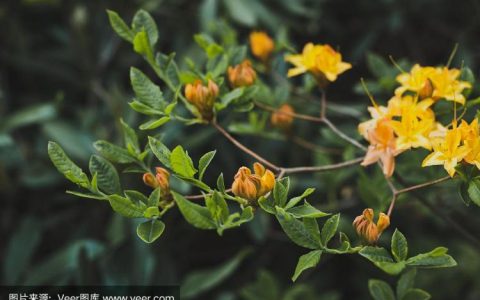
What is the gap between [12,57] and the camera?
186 cm

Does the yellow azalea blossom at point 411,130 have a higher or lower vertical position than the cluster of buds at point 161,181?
higher

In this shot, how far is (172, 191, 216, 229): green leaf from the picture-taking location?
915 mm

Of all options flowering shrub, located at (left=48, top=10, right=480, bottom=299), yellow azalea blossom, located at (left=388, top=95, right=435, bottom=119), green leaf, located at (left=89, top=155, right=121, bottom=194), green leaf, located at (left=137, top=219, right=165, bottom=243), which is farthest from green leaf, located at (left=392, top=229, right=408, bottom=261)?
green leaf, located at (left=89, top=155, right=121, bottom=194)

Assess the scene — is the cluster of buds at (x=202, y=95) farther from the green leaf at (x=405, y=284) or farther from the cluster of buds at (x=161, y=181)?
the green leaf at (x=405, y=284)

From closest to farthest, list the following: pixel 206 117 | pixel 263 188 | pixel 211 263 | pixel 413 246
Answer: pixel 263 188 < pixel 206 117 < pixel 413 246 < pixel 211 263

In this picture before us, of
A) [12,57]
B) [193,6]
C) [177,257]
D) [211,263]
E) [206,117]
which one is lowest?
[211,263]

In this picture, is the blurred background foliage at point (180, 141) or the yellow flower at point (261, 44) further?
the blurred background foliage at point (180, 141)

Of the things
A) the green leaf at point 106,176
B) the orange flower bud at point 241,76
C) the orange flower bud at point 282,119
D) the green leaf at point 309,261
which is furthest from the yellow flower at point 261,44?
the green leaf at point 309,261

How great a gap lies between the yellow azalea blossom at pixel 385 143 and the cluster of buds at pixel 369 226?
8 centimetres

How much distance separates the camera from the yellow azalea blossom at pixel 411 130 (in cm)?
98

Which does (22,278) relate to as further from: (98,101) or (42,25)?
(42,25)

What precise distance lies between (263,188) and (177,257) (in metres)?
0.86

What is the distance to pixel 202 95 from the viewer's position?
110 cm

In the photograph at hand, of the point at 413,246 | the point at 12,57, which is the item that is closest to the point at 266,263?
the point at 413,246
